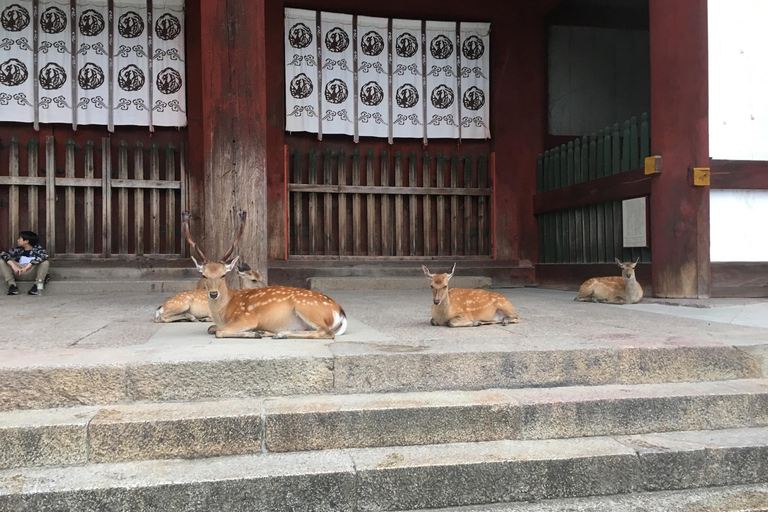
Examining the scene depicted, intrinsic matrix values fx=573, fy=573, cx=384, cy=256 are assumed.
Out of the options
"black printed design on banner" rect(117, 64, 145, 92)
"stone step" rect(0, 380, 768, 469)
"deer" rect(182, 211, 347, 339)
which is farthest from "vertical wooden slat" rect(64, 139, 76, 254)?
"stone step" rect(0, 380, 768, 469)

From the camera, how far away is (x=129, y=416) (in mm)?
2473

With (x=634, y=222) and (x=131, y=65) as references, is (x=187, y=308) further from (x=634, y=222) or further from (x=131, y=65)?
(x=131, y=65)

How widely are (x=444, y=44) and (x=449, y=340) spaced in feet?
22.1

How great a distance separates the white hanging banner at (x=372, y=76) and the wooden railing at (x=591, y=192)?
265cm

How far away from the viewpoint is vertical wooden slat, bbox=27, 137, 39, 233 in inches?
316

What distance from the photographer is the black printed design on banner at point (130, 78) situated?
Result: 8.12m

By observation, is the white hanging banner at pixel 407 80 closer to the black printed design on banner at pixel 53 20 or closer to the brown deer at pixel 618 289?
the brown deer at pixel 618 289

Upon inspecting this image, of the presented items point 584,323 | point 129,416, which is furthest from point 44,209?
point 584,323

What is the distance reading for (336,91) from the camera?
27.9 feet

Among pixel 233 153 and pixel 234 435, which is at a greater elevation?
pixel 233 153

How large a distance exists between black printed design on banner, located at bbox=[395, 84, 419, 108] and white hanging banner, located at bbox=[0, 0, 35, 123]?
5.13 m

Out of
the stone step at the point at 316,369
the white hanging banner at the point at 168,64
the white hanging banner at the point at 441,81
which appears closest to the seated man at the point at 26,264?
the white hanging banner at the point at 168,64

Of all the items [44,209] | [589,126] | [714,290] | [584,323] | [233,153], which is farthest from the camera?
[589,126]

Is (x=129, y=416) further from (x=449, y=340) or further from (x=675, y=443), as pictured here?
(x=675, y=443)
